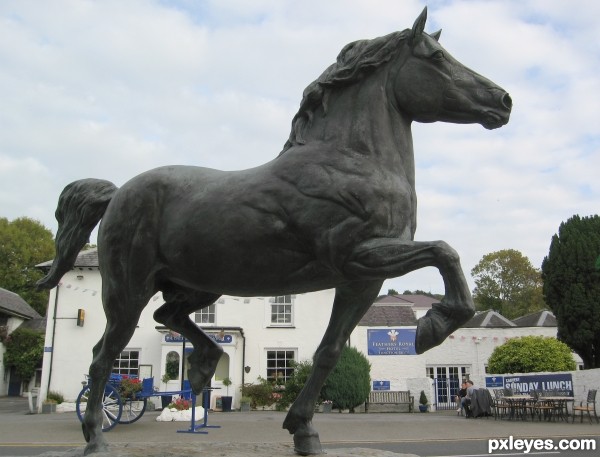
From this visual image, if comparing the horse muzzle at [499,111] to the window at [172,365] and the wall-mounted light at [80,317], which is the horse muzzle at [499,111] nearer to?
the window at [172,365]

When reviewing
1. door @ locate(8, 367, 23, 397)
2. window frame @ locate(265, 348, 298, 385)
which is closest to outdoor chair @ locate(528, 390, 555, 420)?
window frame @ locate(265, 348, 298, 385)

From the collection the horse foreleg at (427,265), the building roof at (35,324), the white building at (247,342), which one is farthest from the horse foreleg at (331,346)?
the building roof at (35,324)

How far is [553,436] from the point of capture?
12.6 m

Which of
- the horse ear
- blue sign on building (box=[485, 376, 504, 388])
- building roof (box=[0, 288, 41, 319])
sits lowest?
blue sign on building (box=[485, 376, 504, 388])

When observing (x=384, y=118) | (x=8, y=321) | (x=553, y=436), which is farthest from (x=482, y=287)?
(x=384, y=118)

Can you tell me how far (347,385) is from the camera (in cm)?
2411

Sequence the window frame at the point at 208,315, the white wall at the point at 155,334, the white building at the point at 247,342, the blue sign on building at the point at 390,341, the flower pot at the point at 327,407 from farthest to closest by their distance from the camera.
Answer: the blue sign on building at the point at 390,341 → the window frame at the point at 208,315 → the white building at the point at 247,342 → the white wall at the point at 155,334 → the flower pot at the point at 327,407

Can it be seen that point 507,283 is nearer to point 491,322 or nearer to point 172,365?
point 491,322

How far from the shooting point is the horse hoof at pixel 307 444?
374 cm

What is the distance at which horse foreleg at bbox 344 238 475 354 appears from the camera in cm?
307

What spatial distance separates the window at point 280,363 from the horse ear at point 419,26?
24.0 metres

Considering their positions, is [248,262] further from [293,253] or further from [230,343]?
[230,343]

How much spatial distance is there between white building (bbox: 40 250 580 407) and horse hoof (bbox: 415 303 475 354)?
22429mm

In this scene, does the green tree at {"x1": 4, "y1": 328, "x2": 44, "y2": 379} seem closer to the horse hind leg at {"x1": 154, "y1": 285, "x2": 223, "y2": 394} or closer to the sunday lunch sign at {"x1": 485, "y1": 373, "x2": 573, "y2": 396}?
the sunday lunch sign at {"x1": 485, "y1": 373, "x2": 573, "y2": 396}
